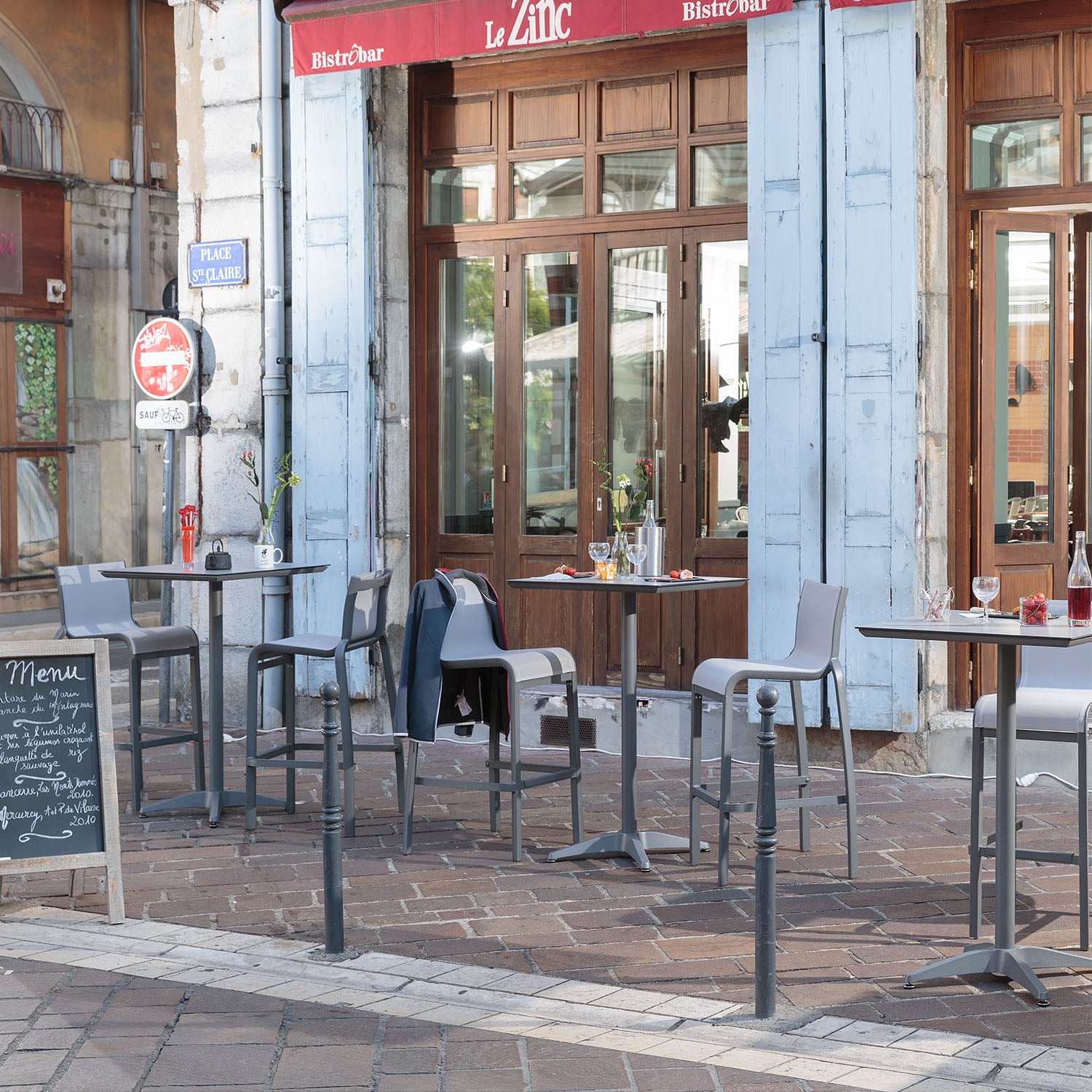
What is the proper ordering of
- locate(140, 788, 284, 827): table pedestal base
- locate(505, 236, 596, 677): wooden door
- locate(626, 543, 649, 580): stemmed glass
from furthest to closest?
locate(505, 236, 596, 677): wooden door, locate(140, 788, 284, 827): table pedestal base, locate(626, 543, 649, 580): stemmed glass

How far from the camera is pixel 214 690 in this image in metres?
6.88

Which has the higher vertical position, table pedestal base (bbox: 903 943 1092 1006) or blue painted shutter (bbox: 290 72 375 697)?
blue painted shutter (bbox: 290 72 375 697)

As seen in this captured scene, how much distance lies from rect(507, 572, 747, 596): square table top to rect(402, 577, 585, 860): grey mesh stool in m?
0.28

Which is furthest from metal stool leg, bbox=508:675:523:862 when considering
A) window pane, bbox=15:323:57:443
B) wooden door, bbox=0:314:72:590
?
window pane, bbox=15:323:57:443

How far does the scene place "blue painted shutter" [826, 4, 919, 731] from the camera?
24.4ft

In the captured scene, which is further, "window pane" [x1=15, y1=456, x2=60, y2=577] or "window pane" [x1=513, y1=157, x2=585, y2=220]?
"window pane" [x1=15, y1=456, x2=60, y2=577]

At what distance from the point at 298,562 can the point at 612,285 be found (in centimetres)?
239

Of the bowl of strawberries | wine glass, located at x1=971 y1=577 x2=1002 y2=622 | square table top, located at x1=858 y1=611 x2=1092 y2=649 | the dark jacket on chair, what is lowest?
the dark jacket on chair

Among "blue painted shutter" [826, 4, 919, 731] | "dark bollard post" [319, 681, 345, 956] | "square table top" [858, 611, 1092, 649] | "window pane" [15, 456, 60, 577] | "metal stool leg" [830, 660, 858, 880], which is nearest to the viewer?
"square table top" [858, 611, 1092, 649]

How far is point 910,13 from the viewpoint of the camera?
7.36m

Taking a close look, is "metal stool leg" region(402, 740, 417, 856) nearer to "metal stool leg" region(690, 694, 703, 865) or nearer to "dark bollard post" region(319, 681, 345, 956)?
"metal stool leg" region(690, 694, 703, 865)

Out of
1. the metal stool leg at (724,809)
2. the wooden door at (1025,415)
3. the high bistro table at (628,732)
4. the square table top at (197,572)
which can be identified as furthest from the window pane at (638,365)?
the metal stool leg at (724,809)

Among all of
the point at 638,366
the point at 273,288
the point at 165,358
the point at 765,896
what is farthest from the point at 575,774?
the point at 165,358

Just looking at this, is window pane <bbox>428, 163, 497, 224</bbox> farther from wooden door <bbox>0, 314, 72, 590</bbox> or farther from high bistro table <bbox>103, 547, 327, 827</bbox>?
wooden door <bbox>0, 314, 72, 590</bbox>
